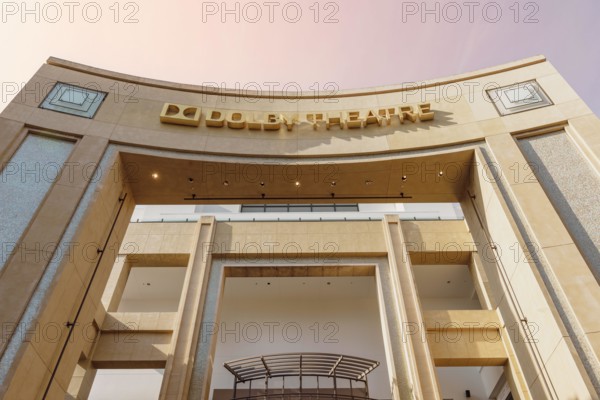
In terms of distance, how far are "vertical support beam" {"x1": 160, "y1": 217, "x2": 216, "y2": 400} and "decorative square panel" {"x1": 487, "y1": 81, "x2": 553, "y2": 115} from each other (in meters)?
12.1

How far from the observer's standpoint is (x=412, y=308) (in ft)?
49.2

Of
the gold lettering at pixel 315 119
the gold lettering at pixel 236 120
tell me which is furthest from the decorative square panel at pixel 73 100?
the gold lettering at pixel 315 119

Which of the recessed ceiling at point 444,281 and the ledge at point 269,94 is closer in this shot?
the ledge at point 269,94

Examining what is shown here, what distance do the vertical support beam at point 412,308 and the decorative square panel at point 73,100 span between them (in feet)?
40.0

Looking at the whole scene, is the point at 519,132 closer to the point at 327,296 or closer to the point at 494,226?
the point at 494,226

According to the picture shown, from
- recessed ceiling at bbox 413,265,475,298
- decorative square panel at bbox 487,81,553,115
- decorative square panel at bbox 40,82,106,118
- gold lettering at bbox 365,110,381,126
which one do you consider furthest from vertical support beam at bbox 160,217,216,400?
decorative square panel at bbox 487,81,553,115

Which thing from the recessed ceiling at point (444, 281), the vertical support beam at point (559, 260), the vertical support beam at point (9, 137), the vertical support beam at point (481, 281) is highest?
the recessed ceiling at point (444, 281)

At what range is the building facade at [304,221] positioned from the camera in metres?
7.68

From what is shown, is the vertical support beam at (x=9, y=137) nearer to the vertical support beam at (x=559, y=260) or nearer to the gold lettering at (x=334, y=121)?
the gold lettering at (x=334, y=121)

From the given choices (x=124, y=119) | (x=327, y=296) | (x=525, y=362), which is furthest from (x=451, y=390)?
(x=124, y=119)

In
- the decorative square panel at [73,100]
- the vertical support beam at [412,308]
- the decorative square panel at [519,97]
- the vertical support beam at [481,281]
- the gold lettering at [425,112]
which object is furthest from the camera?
the vertical support beam at [481,281]

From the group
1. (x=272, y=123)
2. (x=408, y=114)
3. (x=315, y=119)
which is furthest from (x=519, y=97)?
(x=272, y=123)

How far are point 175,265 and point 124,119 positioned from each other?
9762mm

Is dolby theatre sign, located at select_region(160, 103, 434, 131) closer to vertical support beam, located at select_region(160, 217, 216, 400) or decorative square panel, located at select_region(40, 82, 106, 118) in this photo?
decorative square panel, located at select_region(40, 82, 106, 118)
